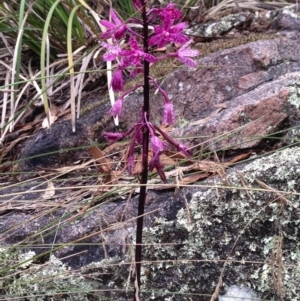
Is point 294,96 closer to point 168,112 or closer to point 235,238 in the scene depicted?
point 235,238

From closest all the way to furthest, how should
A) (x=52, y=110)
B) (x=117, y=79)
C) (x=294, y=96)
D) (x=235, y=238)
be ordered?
(x=117, y=79)
(x=235, y=238)
(x=294, y=96)
(x=52, y=110)

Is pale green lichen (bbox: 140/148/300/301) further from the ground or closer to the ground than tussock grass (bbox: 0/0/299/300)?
closer to the ground

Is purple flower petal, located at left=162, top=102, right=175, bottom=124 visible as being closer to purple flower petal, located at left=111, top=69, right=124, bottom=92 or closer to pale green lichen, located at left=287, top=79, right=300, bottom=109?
purple flower petal, located at left=111, top=69, right=124, bottom=92

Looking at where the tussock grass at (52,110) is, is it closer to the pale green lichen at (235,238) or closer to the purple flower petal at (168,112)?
the pale green lichen at (235,238)

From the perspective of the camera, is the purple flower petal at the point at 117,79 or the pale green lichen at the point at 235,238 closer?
the purple flower petal at the point at 117,79

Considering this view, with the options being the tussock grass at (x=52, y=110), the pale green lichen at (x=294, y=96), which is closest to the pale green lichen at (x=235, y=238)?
the tussock grass at (x=52, y=110)

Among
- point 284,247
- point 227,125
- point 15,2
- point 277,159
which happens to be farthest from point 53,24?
point 284,247

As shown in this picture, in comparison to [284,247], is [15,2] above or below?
above

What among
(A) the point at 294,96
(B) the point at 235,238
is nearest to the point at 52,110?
(A) the point at 294,96

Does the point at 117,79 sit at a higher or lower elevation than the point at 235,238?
higher

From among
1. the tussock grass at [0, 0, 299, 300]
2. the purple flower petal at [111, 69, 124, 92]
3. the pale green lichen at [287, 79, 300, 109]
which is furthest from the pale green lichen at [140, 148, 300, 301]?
the purple flower petal at [111, 69, 124, 92]

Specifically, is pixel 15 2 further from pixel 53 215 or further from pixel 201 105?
pixel 53 215
